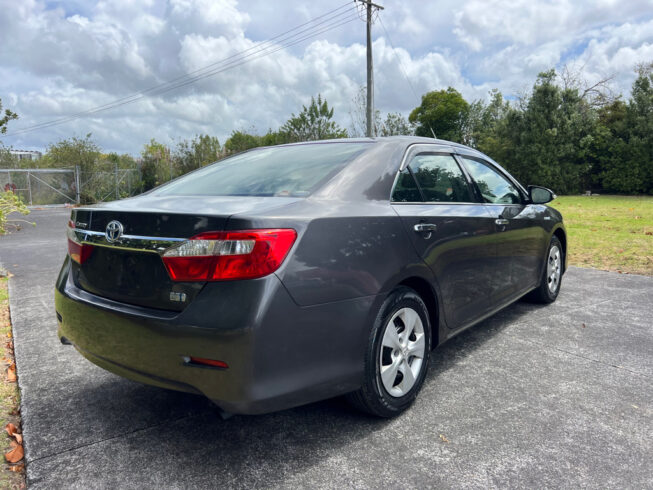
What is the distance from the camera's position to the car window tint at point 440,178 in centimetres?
304

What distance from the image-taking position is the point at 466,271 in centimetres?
322

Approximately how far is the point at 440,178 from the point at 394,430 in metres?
1.64

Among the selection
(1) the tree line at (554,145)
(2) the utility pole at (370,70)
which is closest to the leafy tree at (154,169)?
(1) the tree line at (554,145)

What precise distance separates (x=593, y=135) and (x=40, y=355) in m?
30.2

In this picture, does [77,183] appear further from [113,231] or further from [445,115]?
[445,115]

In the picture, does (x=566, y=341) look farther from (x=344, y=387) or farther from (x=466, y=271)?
(x=344, y=387)

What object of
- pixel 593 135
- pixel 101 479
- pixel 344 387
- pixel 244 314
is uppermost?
pixel 593 135

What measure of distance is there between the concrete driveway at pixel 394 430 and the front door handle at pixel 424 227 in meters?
1.00

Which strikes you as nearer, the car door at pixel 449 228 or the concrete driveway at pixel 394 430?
the concrete driveway at pixel 394 430

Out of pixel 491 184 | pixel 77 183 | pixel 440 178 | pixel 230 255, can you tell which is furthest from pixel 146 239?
pixel 77 183

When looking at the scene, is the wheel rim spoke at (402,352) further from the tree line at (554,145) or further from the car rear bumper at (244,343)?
the tree line at (554,145)

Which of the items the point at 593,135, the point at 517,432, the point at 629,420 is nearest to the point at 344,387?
the point at 517,432

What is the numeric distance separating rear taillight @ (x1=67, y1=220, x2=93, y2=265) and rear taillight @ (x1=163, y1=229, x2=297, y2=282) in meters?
0.73

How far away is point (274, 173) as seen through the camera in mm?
2816
